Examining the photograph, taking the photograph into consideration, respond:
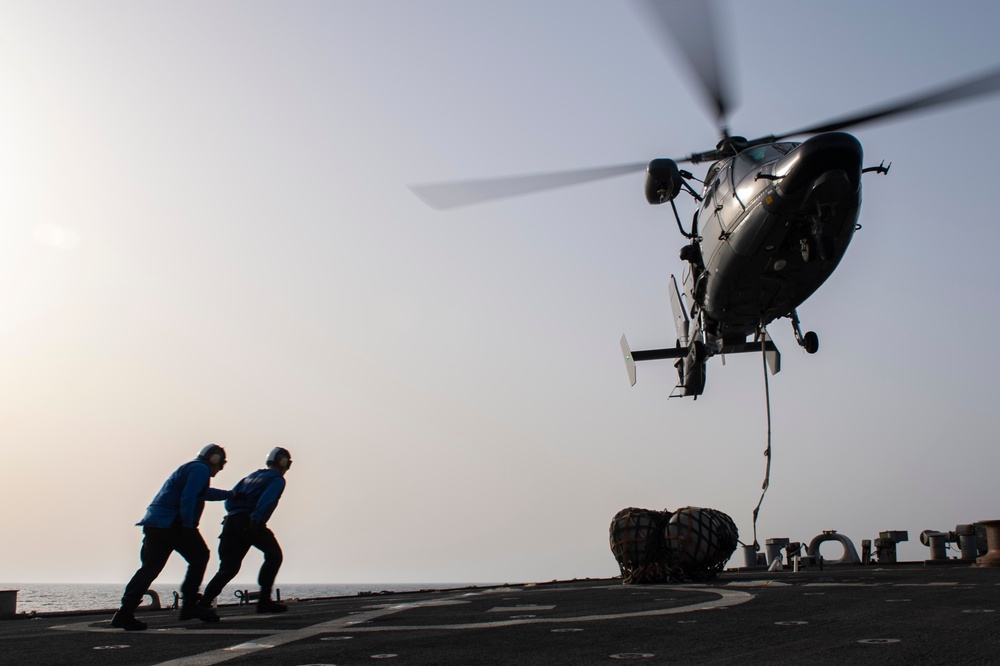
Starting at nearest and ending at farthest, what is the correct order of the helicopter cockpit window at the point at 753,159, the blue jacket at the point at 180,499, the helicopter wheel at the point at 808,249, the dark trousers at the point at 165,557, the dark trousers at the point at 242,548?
the dark trousers at the point at 165,557, the blue jacket at the point at 180,499, the dark trousers at the point at 242,548, the helicopter wheel at the point at 808,249, the helicopter cockpit window at the point at 753,159

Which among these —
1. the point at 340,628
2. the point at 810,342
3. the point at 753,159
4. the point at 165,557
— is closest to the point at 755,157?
the point at 753,159

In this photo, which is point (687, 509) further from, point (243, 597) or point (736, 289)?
point (243, 597)

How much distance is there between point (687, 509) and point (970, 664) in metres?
16.0

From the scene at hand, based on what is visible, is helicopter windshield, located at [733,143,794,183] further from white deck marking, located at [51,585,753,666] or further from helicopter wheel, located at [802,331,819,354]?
white deck marking, located at [51,585,753,666]

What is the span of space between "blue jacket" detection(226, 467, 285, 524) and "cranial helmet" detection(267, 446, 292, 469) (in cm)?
19

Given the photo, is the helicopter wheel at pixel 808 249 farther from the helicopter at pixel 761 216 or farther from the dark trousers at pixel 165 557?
the dark trousers at pixel 165 557

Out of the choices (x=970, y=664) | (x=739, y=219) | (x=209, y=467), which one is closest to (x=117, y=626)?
(x=209, y=467)

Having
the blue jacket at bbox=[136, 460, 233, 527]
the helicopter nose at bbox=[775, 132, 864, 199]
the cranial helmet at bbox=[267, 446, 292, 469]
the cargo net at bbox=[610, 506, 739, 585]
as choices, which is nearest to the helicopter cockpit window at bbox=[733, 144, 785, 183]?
the helicopter nose at bbox=[775, 132, 864, 199]

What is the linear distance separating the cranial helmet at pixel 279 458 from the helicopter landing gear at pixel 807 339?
43.6 feet

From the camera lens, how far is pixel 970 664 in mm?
4738

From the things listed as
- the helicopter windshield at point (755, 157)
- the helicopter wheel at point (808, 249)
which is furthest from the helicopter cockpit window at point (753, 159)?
the helicopter wheel at point (808, 249)

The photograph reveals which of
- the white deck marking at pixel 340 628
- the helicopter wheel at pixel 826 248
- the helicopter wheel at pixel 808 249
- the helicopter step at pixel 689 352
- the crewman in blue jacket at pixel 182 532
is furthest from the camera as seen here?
the helicopter step at pixel 689 352

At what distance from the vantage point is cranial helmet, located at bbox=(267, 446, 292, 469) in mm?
12391

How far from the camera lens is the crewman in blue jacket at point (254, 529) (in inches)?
469
